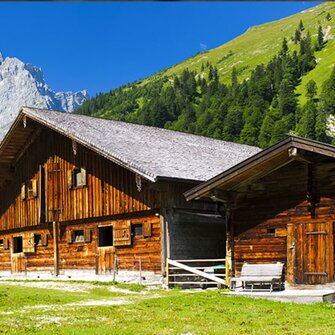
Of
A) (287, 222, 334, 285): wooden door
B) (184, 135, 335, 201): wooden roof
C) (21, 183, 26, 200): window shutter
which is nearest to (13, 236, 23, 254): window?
(21, 183, 26, 200): window shutter

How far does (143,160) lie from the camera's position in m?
24.1

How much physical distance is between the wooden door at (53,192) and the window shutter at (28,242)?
2.11 m

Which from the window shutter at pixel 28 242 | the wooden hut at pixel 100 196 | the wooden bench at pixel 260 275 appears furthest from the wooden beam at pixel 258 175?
the window shutter at pixel 28 242

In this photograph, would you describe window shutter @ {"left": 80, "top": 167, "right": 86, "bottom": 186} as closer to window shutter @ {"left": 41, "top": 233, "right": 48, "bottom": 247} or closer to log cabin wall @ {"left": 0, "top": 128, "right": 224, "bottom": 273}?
log cabin wall @ {"left": 0, "top": 128, "right": 224, "bottom": 273}

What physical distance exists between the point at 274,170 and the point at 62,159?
45.0 feet

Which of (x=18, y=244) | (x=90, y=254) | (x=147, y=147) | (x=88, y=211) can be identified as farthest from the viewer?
(x=18, y=244)

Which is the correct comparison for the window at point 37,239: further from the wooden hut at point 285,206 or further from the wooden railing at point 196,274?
the wooden hut at point 285,206

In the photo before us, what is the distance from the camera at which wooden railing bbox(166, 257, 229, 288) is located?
21.1 metres

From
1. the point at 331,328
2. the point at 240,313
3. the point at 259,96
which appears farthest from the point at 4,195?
the point at 259,96

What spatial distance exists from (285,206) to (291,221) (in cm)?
53

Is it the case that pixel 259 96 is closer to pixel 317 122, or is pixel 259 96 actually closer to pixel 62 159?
pixel 317 122

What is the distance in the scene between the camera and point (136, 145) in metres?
Answer: 26.8

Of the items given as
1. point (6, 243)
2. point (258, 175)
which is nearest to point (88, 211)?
point (6, 243)

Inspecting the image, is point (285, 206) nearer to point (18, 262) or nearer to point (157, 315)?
point (157, 315)
